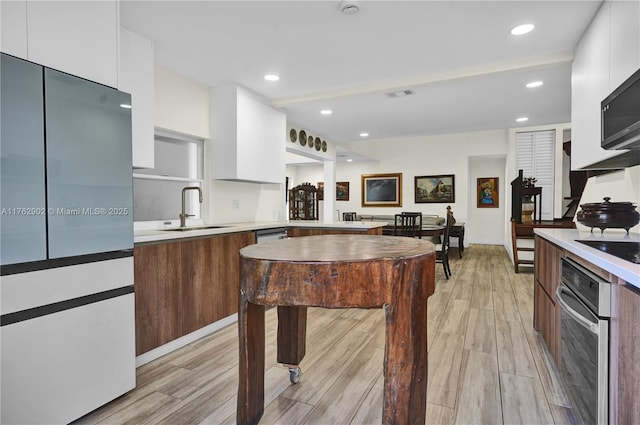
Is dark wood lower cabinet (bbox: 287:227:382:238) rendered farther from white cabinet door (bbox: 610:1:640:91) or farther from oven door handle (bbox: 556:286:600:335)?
white cabinet door (bbox: 610:1:640:91)

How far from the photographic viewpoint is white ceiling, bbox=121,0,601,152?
2264 millimetres

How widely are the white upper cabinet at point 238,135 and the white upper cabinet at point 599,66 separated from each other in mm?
3012

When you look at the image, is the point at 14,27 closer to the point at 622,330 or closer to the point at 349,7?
the point at 349,7

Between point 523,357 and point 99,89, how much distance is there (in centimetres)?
312

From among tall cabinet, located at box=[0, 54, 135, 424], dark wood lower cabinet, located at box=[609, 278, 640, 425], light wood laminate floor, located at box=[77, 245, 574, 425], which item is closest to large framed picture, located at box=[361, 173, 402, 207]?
light wood laminate floor, located at box=[77, 245, 574, 425]

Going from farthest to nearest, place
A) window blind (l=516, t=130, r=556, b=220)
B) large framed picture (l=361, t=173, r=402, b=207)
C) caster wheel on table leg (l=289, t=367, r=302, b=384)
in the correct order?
large framed picture (l=361, t=173, r=402, b=207) → window blind (l=516, t=130, r=556, b=220) → caster wheel on table leg (l=289, t=367, r=302, b=384)

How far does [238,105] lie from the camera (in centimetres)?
365

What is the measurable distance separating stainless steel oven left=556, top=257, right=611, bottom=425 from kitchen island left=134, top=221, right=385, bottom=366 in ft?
7.12

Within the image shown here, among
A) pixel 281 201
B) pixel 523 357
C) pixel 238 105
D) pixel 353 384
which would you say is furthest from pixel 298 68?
pixel 523 357

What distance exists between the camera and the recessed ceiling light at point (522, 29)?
2457mm

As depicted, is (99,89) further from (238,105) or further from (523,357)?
(523,357)

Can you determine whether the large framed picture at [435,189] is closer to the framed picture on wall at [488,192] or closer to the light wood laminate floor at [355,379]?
the framed picture on wall at [488,192]

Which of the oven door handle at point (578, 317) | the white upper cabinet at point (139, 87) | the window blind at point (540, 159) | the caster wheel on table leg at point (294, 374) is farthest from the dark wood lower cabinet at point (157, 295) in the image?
the window blind at point (540, 159)

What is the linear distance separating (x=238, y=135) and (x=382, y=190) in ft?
17.9
